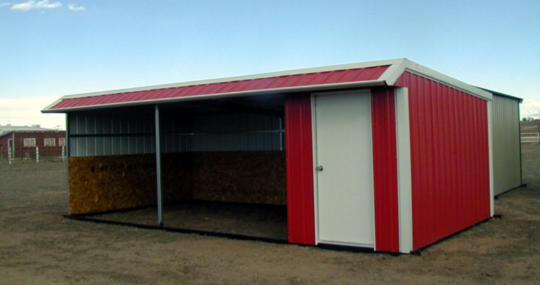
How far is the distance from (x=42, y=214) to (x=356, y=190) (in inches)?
290

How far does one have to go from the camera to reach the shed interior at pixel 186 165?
33.4 feet

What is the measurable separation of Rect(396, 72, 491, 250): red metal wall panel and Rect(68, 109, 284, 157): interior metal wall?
14.2 ft

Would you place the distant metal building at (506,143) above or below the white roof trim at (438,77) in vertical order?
below

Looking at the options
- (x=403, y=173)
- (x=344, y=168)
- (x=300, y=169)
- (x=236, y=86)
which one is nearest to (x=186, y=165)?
(x=236, y=86)

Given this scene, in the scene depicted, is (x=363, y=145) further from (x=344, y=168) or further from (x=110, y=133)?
(x=110, y=133)

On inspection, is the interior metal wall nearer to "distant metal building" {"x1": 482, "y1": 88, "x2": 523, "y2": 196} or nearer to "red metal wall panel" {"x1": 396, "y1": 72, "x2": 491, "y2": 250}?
"red metal wall panel" {"x1": 396, "y1": 72, "x2": 491, "y2": 250}

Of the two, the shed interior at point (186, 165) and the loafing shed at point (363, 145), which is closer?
the loafing shed at point (363, 145)

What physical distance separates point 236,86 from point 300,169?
165cm

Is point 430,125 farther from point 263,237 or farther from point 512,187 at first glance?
point 512,187

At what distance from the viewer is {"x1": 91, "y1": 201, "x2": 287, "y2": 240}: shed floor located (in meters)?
8.60

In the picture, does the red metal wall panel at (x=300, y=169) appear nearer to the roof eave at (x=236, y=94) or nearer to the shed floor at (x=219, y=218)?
the roof eave at (x=236, y=94)

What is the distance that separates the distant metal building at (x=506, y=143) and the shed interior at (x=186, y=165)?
5.49 meters

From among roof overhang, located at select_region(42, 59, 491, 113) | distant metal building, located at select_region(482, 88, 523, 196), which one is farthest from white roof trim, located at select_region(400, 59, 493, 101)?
distant metal building, located at select_region(482, 88, 523, 196)

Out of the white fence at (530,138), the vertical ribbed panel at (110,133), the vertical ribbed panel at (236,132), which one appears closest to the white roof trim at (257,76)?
the vertical ribbed panel at (110,133)
